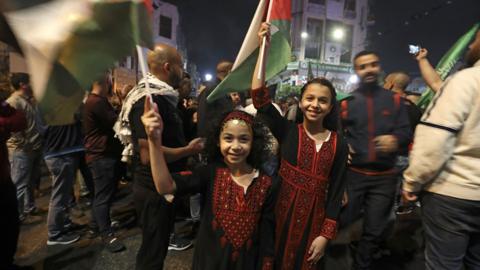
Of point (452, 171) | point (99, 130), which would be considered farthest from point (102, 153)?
point (452, 171)

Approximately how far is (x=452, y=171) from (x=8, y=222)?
3.31 m

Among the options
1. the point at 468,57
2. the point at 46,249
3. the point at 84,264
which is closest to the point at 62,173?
the point at 46,249

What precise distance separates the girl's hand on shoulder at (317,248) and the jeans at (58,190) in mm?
3003

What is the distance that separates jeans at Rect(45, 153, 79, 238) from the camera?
3.59 meters

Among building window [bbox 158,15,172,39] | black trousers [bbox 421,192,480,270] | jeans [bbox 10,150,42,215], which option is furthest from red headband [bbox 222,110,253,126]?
building window [bbox 158,15,172,39]

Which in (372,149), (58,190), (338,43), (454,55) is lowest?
(58,190)

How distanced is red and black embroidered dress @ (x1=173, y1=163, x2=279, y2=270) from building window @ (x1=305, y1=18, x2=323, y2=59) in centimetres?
4306

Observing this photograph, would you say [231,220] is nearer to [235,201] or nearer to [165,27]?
[235,201]

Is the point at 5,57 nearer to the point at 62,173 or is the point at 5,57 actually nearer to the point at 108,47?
the point at 62,173

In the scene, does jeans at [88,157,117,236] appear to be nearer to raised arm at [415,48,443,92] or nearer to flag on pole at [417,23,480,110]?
raised arm at [415,48,443,92]

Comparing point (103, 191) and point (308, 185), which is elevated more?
point (308, 185)

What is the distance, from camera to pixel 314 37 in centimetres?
4272

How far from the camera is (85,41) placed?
1.39m

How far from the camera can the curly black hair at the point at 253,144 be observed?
79.8 inches
